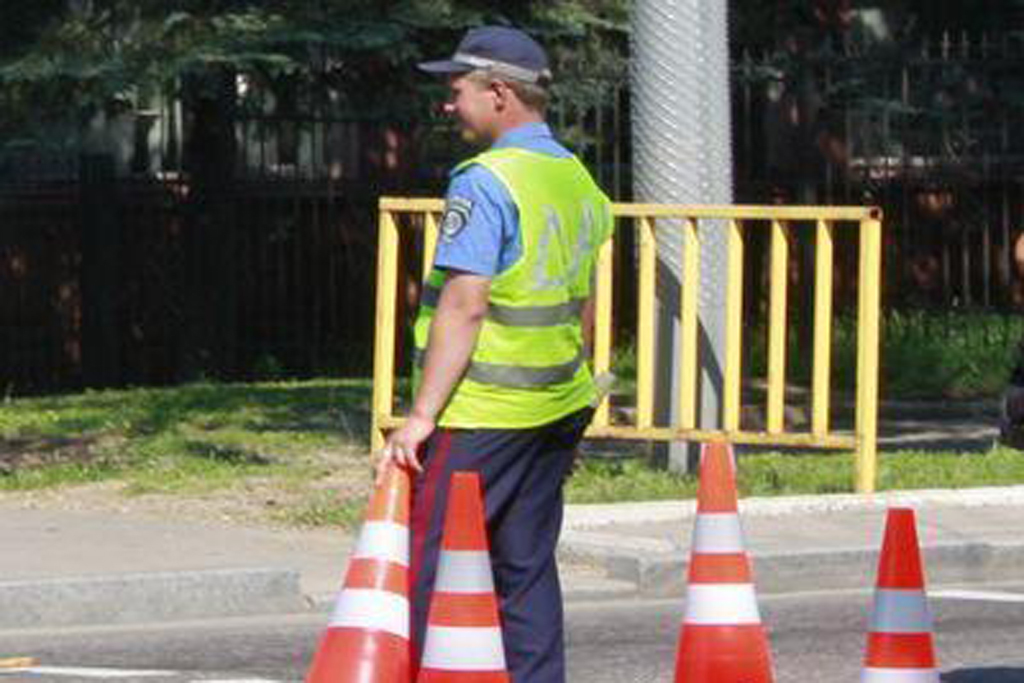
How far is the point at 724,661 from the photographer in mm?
7922

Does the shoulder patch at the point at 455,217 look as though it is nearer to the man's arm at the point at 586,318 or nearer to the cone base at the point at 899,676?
the man's arm at the point at 586,318

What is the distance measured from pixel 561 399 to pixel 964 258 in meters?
15.0

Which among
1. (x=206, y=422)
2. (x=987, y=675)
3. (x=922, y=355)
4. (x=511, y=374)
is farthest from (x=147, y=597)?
(x=922, y=355)

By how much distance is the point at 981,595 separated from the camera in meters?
11.6

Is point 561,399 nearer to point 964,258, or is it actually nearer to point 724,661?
point 724,661

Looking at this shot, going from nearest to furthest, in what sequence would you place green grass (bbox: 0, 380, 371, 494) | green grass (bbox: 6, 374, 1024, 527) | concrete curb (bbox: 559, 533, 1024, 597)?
concrete curb (bbox: 559, 533, 1024, 597), green grass (bbox: 6, 374, 1024, 527), green grass (bbox: 0, 380, 371, 494)

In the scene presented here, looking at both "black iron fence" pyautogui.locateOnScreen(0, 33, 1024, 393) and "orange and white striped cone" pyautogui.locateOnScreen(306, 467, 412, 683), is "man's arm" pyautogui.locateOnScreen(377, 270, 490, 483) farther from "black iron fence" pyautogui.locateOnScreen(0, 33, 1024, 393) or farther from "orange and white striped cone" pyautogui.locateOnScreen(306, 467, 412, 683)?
"black iron fence" pyautogui.locateOnScreen(0, 33, 1024, 393)

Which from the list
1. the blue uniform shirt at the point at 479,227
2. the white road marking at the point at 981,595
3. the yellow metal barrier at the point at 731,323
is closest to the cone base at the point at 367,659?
the blue uniform shirt at the point at 479,227

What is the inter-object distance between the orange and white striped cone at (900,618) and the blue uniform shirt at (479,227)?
1125 millimetres

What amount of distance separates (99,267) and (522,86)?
15004mm

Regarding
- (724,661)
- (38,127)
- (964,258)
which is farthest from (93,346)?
(724,661)

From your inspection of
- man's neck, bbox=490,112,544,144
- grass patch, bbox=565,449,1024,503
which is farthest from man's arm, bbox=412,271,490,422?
grass patch, bbox=565,449,1024,503

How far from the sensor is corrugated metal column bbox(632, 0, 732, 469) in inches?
553

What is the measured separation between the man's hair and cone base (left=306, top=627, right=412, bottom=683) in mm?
1340
